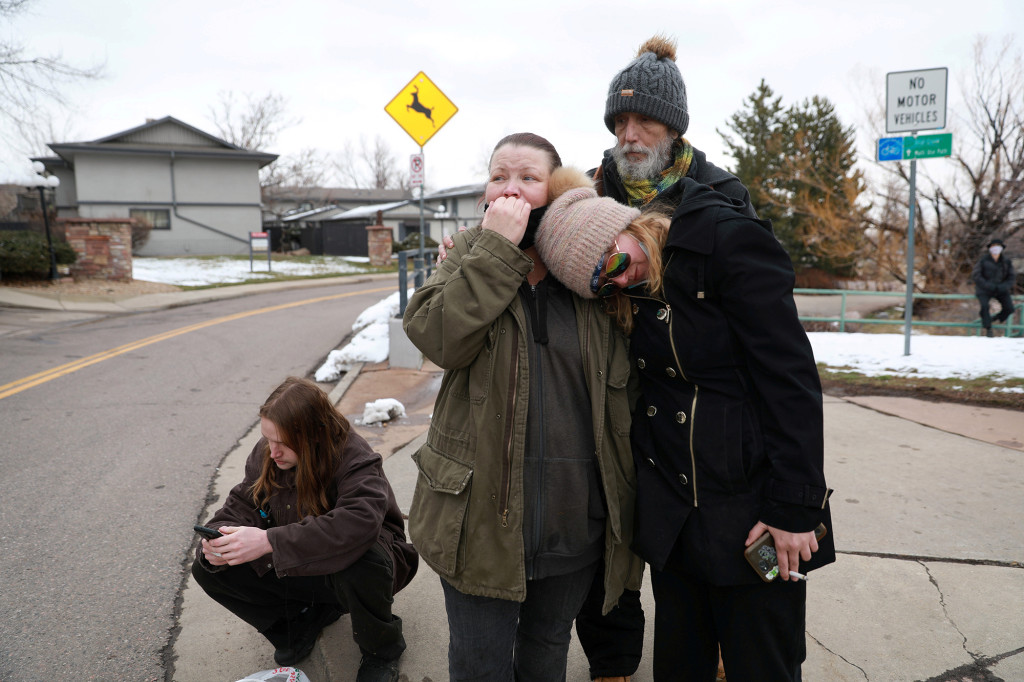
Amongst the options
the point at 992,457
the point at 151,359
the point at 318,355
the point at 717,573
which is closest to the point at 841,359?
the point at 992,457

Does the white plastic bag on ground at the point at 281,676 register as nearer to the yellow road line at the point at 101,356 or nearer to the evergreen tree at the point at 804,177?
the yellow road line at the point at 101,356

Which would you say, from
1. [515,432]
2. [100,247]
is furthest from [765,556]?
[100,247]

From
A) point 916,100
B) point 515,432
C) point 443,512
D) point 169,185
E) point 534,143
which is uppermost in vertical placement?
point 169,185

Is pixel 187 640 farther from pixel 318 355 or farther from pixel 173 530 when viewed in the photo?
pixel 318 355

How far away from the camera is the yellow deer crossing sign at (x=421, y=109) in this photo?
8.55m

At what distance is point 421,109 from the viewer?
865 centimetres

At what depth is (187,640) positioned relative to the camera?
113 inches

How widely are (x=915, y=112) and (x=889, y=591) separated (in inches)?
261

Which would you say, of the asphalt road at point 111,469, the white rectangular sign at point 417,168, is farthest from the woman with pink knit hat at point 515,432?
the white rectangular sign at point 417,168

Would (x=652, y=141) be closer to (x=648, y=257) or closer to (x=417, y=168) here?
(x=648, y=257)

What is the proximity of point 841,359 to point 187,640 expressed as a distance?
8.00 meters

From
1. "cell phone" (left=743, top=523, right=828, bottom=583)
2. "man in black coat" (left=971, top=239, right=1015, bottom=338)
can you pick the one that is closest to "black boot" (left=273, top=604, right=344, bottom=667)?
"cell phone" (left=743, top=523, right=828, bottom=583)

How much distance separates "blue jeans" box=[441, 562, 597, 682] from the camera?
1880mm

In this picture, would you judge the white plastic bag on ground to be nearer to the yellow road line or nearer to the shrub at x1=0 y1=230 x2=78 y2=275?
the yellow road line
